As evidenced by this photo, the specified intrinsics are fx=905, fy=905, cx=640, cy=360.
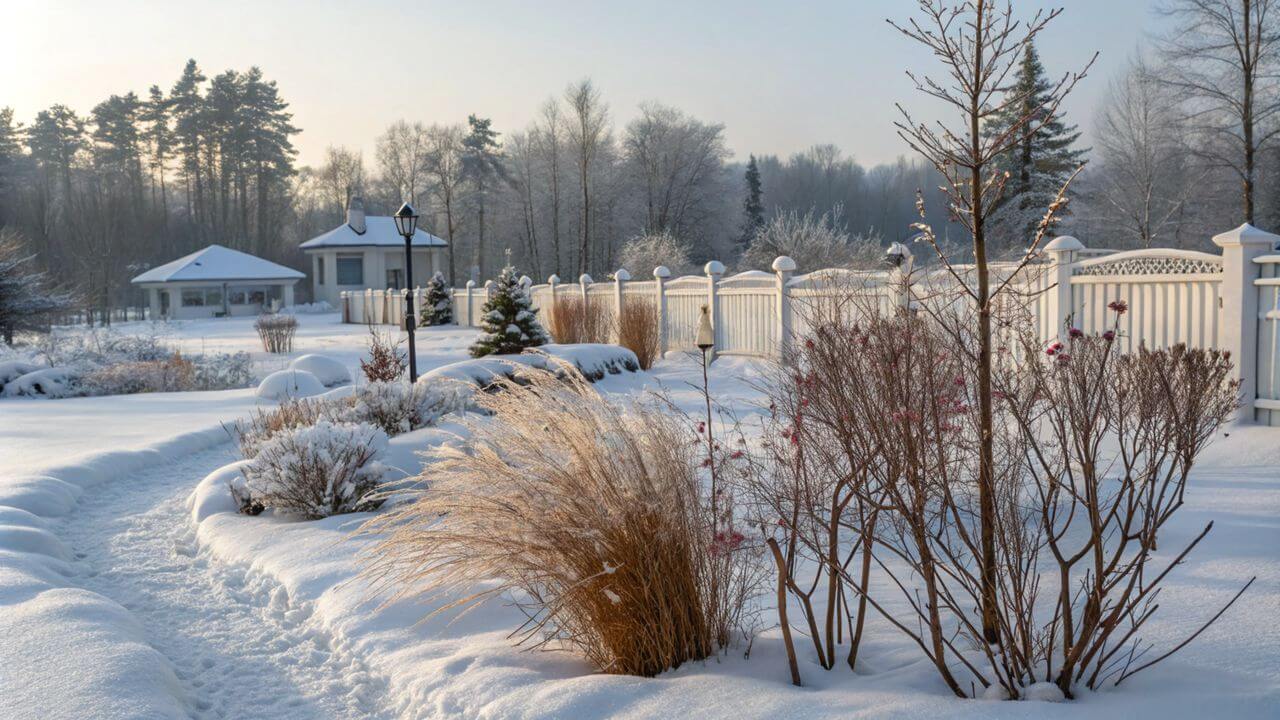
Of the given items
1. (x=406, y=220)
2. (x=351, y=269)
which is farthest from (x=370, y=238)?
(x=406, y=220)

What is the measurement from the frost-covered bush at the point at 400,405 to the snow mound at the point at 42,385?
7704mm

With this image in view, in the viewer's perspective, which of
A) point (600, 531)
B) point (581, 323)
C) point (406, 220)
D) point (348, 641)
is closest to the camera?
point (600, 531)

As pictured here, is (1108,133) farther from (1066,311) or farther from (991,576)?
(991,576)

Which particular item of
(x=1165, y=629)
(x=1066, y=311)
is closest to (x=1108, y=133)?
(x=1066, y=311)

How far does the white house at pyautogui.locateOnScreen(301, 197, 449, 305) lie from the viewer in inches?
1494

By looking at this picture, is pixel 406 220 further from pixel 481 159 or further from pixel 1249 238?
pixel 481 159

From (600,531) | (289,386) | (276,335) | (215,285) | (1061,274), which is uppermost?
(215,285)

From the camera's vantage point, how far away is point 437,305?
2681cm

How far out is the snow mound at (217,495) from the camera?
619cm

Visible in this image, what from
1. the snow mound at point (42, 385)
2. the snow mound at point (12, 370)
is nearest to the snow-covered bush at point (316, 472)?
the snow mound at point (42, 385)

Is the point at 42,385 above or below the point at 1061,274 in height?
below

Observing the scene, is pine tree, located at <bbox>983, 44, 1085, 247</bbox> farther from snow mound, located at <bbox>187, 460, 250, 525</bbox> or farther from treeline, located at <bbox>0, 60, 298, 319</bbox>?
treeline, located at <bbox>0, 60, 298, 319</bbox>

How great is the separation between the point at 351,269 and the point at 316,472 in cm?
3494

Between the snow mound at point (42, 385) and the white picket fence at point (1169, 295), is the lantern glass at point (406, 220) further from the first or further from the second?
the snow mound at point (42, 385)
